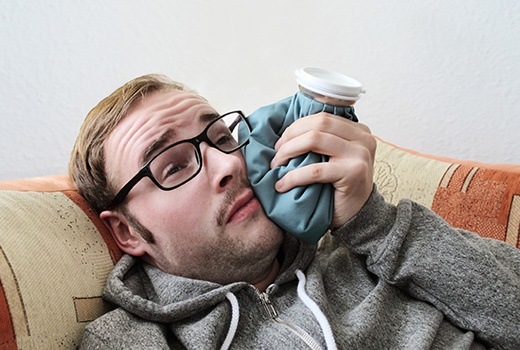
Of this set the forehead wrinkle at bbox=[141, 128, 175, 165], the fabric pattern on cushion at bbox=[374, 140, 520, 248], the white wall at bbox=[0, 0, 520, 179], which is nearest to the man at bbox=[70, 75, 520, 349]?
the forehead wrinkle at bbox=[141, 128, 175, 165]

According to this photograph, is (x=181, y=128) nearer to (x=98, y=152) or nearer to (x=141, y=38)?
(x=98, y=152)

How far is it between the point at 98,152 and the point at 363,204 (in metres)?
0.52

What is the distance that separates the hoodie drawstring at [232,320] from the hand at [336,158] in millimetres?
211

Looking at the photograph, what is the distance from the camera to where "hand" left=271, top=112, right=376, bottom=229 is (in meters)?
1.02

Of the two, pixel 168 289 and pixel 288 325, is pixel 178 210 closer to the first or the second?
pixel 168 289

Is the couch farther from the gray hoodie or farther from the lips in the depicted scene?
the lips

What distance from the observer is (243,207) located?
105 centimetres

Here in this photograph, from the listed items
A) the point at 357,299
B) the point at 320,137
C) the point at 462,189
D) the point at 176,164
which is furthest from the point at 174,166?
the point at 462,189

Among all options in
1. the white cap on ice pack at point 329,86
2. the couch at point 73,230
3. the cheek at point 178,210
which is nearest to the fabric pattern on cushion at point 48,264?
the couch at point 73,230

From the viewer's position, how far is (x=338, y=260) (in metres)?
1.16

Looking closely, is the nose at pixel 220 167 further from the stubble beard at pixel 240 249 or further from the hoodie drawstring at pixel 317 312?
the hoodie drawstring at pixel 317 312

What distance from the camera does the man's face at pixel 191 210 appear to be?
40.6 inches

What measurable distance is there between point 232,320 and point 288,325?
0.31ft

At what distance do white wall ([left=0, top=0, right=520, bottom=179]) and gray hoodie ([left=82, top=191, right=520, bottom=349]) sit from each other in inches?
28.5
